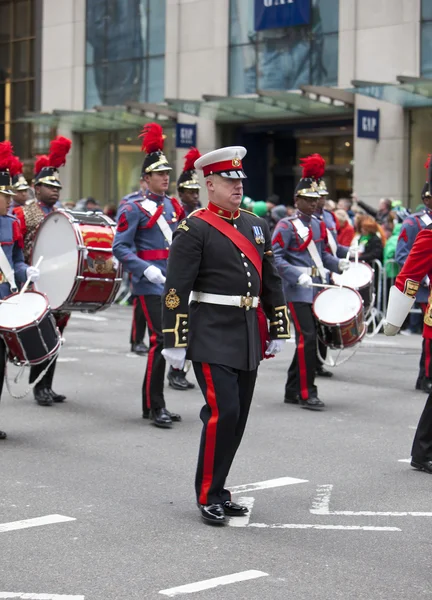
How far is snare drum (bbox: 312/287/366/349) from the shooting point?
10375mm

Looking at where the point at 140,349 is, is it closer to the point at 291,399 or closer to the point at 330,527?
the point at 291,399

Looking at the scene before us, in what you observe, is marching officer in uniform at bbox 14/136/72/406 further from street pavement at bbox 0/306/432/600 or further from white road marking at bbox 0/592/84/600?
white road marking at bbox 0/592/84/600

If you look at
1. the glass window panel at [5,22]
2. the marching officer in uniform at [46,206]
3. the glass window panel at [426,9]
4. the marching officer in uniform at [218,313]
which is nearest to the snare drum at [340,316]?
the marching officer in uniform at [46,206]

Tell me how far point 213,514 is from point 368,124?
18.9 metres

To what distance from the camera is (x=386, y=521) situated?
627 cm

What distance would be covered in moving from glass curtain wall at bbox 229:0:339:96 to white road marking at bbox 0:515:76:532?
20329mm

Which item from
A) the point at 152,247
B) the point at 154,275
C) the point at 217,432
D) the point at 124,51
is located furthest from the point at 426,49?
the point at 217,432

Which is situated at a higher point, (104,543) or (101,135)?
(101,135)

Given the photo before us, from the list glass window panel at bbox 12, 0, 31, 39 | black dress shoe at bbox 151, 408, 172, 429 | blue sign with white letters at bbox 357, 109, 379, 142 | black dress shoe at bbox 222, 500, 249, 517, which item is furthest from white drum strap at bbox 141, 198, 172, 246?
glass window panel at bbox 12, 0, 31, 39

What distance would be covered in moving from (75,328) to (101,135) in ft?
51.8

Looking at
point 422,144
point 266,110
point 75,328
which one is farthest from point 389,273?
point 266,110

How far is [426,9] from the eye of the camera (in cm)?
2350

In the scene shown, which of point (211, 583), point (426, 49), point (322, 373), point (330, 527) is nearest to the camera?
point (211, 583)

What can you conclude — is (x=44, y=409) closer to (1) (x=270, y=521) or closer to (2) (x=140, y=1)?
(1) (x=270, y=521)
